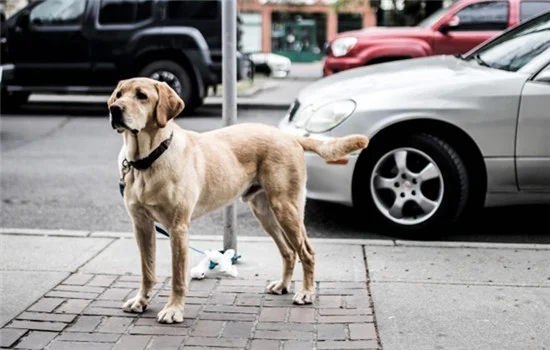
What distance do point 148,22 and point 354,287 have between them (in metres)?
9.57

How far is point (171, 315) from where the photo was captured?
4164mm

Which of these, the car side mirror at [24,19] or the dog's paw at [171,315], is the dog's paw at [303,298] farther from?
the car side mirror at [24,19]

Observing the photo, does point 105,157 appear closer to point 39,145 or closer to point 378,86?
point 39,145

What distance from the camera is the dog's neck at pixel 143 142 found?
4064 millimetres

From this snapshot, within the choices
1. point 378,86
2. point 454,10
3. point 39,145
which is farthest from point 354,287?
point 454,10

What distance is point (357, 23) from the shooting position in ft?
174

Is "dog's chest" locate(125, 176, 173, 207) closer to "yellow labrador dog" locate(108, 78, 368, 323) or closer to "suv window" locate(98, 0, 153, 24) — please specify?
"yellow labrador dog" locate(108, 78, 368, 323)

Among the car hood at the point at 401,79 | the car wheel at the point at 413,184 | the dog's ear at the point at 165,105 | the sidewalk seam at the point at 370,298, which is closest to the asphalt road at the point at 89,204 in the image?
the car wheel at the point at 413,184

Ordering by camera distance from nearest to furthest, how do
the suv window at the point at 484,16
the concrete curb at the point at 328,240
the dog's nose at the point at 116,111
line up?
the dog's nose at the point at 116,111, the concrete curb at the point at 328,240, the suv window at the point at 484,16

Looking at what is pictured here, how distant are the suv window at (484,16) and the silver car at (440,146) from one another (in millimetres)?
6161

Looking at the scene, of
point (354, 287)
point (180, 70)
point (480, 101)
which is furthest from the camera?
point (180, 70)

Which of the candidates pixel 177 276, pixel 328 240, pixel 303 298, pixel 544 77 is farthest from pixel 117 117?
pixel 544 77

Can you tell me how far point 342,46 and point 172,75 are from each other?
287 centimetres

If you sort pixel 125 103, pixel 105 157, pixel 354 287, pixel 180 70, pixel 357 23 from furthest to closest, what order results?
1. pixel 357 23
2. pixel 180 70
3. pixel 105 157
4. pixel 354 287
5. pixel 125 103
